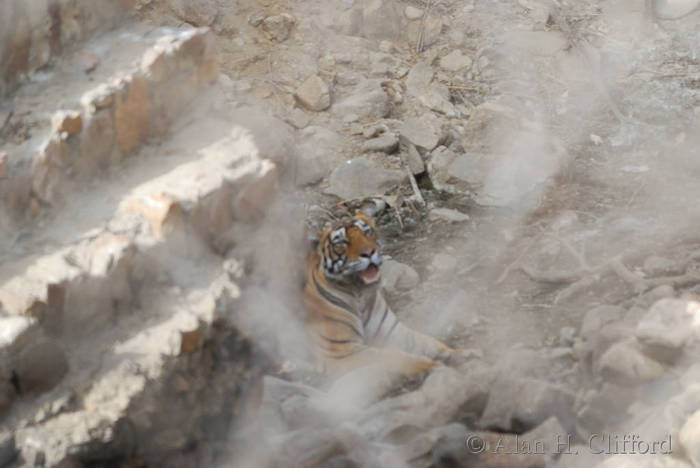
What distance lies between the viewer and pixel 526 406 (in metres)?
3.58

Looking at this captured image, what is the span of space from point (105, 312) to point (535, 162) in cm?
334

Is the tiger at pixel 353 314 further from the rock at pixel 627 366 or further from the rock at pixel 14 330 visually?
the rock at pixel 14 330

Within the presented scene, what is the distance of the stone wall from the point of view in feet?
11.3

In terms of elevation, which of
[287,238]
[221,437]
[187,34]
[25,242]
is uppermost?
[187,34]

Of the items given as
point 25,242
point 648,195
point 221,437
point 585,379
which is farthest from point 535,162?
point 25,242

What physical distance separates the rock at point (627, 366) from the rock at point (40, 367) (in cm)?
218

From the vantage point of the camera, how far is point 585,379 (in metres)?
3.74

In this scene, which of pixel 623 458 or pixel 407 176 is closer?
pixel 623 458

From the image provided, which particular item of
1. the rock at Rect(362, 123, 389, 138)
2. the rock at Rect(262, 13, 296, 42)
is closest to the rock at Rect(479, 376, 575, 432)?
the rock at Rect(362, 123, 389, 138)

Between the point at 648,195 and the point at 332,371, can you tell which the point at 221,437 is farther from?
the point at 648,195

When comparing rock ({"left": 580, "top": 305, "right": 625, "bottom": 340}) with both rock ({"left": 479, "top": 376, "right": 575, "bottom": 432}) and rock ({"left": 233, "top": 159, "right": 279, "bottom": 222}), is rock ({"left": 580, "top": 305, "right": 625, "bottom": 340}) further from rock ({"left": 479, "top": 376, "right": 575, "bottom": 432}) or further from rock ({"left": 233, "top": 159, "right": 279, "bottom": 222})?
rock ({"left": 233, "top": 159, "right": 279, "bottom": 222})

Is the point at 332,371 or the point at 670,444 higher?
the point at 670,444

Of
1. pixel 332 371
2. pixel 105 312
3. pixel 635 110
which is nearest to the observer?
pixel 105 312

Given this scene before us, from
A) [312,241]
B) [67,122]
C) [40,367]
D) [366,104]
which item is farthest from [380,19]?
[40,367]
